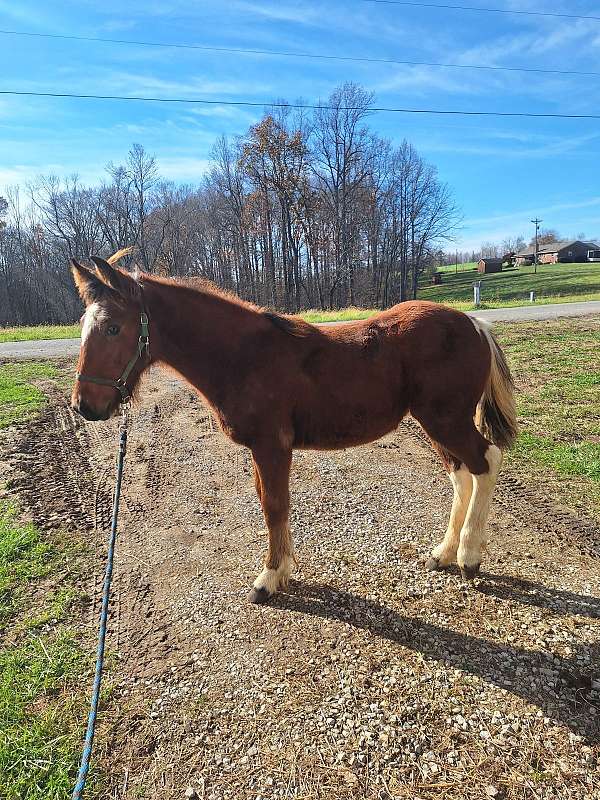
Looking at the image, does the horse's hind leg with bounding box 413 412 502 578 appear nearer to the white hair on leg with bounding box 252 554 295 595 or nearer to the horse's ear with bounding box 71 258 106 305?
the white hair on leg with bounding box 252 554 295 595

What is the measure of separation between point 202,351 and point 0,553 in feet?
8.40

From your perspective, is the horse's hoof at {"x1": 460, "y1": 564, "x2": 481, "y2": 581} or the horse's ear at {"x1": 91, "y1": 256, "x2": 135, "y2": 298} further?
the horse's hoof at {"x1": 460, "y1": 564, "x2": 481, "y2": 581}

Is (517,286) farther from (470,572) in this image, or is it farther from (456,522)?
(470,572)

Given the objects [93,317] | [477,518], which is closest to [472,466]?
[477,518]

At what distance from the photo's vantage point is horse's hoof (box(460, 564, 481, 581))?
11.4ft

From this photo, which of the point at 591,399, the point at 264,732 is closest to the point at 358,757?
the point at 264,732

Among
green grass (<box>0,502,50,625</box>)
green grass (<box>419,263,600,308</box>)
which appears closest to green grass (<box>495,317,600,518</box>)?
green grass (<box>0,502,50,625</box>)

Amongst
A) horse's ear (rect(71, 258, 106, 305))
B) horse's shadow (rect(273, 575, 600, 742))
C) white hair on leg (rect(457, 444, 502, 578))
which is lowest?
horse's shadow (rect(273, 575, 600, 742))

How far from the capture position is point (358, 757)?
2209 millimetres

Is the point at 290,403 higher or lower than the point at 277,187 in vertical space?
lower

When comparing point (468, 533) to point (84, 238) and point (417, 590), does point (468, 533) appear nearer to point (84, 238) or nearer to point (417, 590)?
point (417, 590)

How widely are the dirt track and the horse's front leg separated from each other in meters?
0.14

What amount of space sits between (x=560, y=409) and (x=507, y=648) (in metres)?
5.13

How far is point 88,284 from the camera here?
2998 mm
